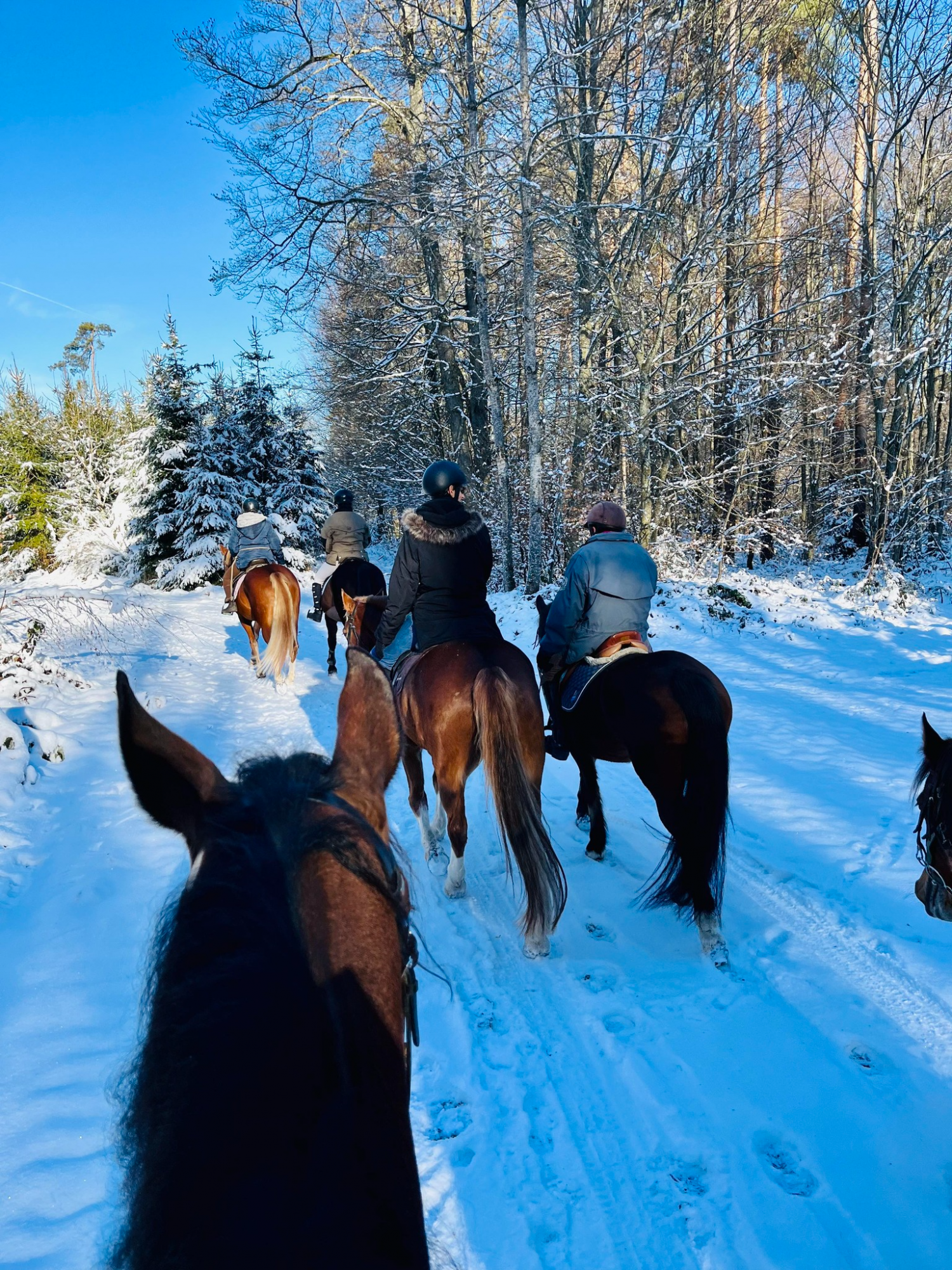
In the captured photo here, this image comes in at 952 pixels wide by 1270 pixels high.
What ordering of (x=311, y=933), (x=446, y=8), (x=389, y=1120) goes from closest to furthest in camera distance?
(x=389, y=1120)
(x=311, y=933)
(x=446, y=8)

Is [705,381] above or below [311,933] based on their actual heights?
above

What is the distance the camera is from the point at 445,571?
4543 millimetres

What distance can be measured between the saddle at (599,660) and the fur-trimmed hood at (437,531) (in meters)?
1.17

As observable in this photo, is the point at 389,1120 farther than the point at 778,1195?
No

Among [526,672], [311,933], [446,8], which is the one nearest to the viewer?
[311,933]

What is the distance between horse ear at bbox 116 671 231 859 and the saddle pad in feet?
10.9

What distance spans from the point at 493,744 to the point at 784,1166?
211 cm

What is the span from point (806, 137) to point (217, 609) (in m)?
15.7

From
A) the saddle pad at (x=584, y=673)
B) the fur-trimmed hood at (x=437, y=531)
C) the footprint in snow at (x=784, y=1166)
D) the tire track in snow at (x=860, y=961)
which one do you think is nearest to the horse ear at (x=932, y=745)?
the tire track in snow at (x=860, y=961)

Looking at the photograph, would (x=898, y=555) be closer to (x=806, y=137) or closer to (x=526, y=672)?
(x=806, y=137)

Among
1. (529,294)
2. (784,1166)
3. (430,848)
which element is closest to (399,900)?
(784,1166)

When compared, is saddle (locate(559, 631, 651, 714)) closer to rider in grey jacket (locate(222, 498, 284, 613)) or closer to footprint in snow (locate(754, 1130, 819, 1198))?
footprint in snow (locate(754, 1130, 819, 1198))

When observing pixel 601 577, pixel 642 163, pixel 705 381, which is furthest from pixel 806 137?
pixel 601 577

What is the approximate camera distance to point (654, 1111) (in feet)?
8.49
